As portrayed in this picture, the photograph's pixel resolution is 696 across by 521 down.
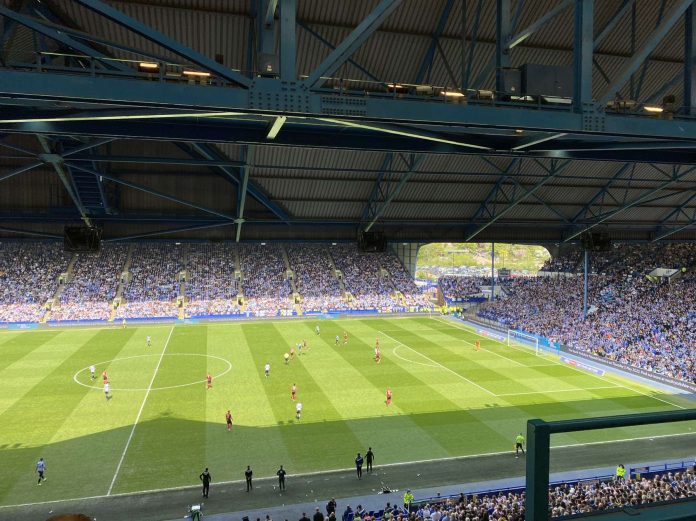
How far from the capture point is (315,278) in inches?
2712

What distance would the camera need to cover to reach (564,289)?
61062 mm

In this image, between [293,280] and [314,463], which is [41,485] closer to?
[314,463]

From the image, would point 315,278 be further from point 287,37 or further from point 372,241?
point 287,37

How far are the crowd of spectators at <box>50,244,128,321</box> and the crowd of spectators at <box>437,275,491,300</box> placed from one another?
144ft

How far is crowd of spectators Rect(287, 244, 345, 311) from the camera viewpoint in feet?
215

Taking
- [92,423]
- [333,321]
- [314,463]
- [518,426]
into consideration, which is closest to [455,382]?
[518,426]

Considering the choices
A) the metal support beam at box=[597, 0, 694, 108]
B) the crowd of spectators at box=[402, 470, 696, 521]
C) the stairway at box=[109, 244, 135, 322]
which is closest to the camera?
the metal support beam at box=[597, 0, 694, 108]

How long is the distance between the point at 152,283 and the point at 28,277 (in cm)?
1346

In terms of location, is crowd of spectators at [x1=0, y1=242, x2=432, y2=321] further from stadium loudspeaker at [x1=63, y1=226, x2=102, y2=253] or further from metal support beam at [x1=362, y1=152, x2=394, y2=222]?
metal support beam at [x1=362, y1=152, x2=394, y2=222]

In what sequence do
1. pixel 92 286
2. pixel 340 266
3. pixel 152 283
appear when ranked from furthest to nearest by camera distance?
pixel 340 266 → pixel 152 283 → pixel 92 286

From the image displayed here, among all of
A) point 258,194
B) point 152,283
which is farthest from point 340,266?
point 258,194

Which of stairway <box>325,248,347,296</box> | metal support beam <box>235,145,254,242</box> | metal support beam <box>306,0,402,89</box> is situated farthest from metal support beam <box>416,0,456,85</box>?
stairway <box>325,248,347,296</box>

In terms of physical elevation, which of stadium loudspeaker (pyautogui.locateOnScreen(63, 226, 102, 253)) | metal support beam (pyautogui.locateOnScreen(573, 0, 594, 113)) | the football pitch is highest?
metal support beam (pyautogui.locateOnScreen(573, 0, 594, 113))

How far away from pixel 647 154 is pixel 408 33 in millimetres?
12000
